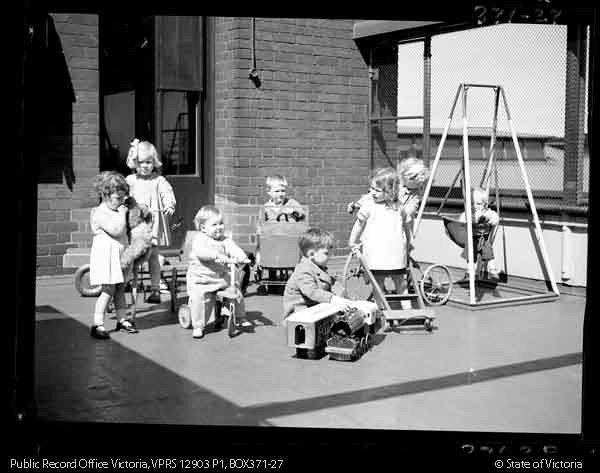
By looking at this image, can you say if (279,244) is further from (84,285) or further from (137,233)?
(84,285)

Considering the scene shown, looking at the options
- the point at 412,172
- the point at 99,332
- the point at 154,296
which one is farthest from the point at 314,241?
the point at 154,296

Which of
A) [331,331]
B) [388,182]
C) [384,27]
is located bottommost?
[331,331]

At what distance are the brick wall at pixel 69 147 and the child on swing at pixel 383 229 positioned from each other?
387cm

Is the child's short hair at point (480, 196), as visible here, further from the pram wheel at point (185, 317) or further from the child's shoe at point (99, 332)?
the child's shoe at point (99, 332)

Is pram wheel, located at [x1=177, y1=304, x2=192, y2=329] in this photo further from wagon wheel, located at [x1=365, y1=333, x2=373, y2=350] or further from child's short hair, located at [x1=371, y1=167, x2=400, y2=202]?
child's short hair, located at [x1=371, y1=167, x2=400, y2=202]

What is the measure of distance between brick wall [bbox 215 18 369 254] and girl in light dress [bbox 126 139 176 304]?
2913mm

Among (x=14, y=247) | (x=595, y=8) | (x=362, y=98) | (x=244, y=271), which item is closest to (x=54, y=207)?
(x=244, y=271)

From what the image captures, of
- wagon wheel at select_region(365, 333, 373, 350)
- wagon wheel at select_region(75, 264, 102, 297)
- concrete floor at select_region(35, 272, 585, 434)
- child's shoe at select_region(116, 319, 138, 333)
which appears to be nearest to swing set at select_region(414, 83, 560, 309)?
concrete floor at select_region(35, 272, 585, 434)

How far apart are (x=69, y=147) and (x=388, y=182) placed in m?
4.39

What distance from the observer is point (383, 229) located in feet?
26.5

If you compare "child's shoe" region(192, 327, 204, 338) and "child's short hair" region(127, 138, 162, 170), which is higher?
"child's short hair" region(127, 138, 162, 170)

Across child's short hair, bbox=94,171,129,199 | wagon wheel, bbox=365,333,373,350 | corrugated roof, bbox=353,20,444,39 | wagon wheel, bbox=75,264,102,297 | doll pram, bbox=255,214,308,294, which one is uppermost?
corrugated roof, bbox=353,20,444,39

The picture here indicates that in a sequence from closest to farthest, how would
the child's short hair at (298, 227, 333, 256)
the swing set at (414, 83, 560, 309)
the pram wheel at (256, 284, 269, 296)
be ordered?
1. the child's short hair at (298, 227, 333, 256)
2. the swing set at (414, 83, 560, 309)
3. the pram wheel at (256, 284, 269, 296)

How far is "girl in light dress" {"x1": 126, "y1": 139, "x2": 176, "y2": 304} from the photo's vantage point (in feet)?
28.9
